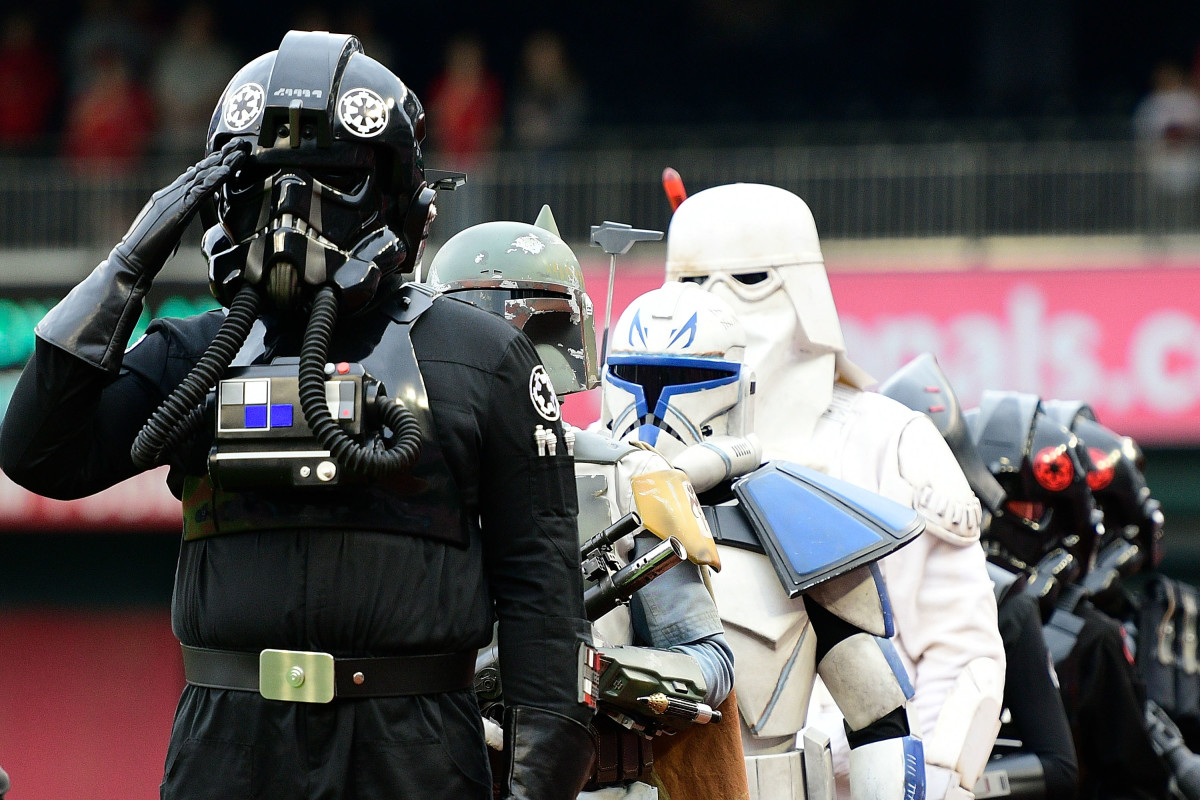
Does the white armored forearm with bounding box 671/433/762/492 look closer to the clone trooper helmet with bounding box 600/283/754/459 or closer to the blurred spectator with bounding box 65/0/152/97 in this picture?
the clone trooper helmet with bounding box 600/283/754/459

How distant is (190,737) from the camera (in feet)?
6.96

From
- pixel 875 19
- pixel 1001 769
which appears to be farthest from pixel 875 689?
pixel 875 19

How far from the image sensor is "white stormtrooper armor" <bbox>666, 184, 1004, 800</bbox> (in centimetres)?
367

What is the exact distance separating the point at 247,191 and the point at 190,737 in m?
0.67

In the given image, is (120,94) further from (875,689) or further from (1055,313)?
(875,689)

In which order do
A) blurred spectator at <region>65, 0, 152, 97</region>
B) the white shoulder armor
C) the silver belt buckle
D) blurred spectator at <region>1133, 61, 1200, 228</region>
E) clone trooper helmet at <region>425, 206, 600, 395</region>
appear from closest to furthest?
the silver belt buckle
clone trooper helmet at <region>425, 206, 600, 395</region>
the white shoulder armor
blurred spectator at <region>1133, 61, 1200, 228</region>
blurred spectator at <region>65, 0, 152, 97</region>

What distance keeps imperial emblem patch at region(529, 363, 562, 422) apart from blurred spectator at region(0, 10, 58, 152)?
981 cm

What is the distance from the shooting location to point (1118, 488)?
5828mm

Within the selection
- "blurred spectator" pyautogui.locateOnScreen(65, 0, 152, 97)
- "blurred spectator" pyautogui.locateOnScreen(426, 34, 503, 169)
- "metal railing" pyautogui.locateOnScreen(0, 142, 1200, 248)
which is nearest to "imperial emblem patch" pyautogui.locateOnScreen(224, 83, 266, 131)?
"metal railing" pyautogui.locateOnScreen(0, 142, 1200, 248)

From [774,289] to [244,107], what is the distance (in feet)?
6.79

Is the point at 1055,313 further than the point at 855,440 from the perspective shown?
Yes

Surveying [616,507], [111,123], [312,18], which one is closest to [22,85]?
[111,123]

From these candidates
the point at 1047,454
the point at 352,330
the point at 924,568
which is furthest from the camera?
the point at 1047,454

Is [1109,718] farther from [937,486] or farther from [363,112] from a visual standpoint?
[363,112]
